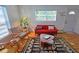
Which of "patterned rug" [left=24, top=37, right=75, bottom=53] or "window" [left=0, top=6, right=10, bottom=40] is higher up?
"window" [left=0, top=6, right=10, bottom=40]

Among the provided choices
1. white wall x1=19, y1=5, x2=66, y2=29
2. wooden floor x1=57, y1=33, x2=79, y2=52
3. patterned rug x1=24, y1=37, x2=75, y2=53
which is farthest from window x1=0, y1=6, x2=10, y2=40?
wooden floor x1=57, y1=33, x2=79, y2=52

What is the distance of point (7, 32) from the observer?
4.73 ft

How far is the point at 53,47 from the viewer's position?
145 centimetres

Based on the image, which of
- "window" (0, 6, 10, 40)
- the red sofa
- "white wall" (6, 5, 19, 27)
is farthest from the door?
"window" (0, 6, 10, 40)

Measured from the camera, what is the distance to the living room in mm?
1387

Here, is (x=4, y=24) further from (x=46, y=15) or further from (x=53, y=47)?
(x=53, y=47)

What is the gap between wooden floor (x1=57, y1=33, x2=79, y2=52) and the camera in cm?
141

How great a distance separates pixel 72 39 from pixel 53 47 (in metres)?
0.26

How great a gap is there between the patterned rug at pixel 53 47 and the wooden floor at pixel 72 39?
1.8 inches

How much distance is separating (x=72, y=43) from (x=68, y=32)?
0.50 feet

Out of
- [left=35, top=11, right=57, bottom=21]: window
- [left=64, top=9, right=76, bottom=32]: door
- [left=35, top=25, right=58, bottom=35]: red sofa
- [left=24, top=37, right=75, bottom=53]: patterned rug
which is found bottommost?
[left=24, top=37, right=75, bottom=53]: patterned rug

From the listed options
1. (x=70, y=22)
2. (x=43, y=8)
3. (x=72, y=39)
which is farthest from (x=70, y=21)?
(x=43, y=8)

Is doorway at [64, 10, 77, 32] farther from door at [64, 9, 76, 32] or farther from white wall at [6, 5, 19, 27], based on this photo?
white wall at [6, 5, 19, 27]
